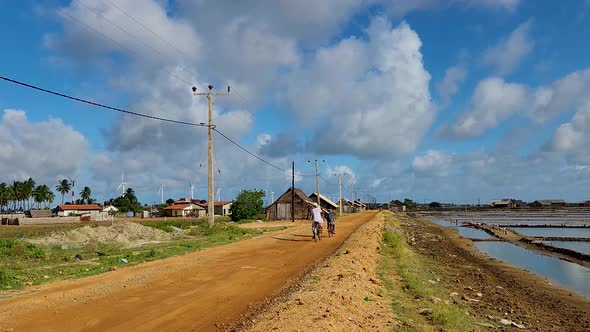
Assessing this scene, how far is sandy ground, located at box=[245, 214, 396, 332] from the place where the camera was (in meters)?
8.64

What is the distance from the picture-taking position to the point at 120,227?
34375 mm

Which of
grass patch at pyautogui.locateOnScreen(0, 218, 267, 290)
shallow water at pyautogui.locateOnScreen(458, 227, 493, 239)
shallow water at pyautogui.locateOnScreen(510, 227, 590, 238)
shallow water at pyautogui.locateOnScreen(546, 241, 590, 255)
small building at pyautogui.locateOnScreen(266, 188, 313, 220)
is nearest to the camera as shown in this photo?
grass patch at pyautogui.locateOnScreen(0, 218, 267, 290)

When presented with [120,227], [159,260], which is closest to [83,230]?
[120,227]

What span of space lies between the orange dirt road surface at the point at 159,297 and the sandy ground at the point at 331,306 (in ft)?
2.97

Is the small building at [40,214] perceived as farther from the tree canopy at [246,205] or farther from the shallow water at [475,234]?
the shallow water at [475,234]

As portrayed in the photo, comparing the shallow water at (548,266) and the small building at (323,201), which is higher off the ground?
the small building at (323,201)

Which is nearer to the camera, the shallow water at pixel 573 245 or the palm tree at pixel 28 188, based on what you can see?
the shallow water at pixel 573 245

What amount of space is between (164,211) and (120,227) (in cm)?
9728

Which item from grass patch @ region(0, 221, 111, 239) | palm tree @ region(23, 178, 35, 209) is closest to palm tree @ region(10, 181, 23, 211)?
palm tree @ region(23, 178, 35, 209)

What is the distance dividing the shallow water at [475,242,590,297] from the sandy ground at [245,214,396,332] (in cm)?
1709

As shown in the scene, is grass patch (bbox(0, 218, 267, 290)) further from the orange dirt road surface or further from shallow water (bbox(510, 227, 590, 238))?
shallow water (bbox(510, 227, 590, 238))

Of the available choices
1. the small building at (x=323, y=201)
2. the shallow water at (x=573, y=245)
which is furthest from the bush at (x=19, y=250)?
the small building at (x=323, y=201)

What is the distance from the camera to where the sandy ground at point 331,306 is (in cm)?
864

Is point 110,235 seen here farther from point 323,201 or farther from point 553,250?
point 323,201
